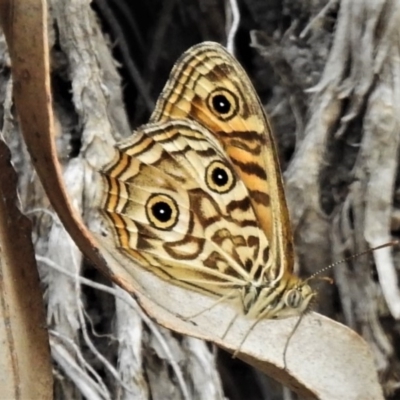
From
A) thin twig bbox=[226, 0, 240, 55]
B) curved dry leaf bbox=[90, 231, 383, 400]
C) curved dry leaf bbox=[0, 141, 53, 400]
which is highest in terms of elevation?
thin twig bbox=[226, 0, 240, 55]

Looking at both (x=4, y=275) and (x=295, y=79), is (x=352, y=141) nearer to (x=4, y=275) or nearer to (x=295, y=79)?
(x=295, y=79)

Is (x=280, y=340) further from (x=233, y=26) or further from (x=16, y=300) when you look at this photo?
(x=233, y=26)

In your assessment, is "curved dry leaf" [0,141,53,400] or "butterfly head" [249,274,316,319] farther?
"butterfly head" [249,274,316,319]

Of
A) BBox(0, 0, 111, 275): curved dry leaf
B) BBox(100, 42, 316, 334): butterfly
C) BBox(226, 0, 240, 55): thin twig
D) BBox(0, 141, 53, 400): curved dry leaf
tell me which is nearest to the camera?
BBox(0, 0, 111, 275): curved dry leaf

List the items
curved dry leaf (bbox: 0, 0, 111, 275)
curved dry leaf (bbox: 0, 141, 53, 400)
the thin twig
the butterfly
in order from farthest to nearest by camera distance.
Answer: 1. the thin twig
2. the butterfly
3. curved dry leaf (bbox: 0, 141, 53, 400)
4. curved dry leaf (bbox: 0, 0, 111, 275)

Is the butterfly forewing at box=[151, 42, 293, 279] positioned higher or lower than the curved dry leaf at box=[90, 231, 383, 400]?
higher

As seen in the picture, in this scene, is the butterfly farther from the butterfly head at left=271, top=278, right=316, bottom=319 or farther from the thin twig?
the thin twig

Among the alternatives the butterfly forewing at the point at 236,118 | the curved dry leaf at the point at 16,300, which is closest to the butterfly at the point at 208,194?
the butterfly forewing at the point at 236,118

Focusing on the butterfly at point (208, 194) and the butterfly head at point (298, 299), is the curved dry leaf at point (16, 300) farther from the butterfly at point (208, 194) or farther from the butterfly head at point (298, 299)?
the butterfly head at point (298, 299)

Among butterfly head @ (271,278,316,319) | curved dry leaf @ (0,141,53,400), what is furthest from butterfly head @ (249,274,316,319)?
curved dry leaf @ (0,141,53,400)
